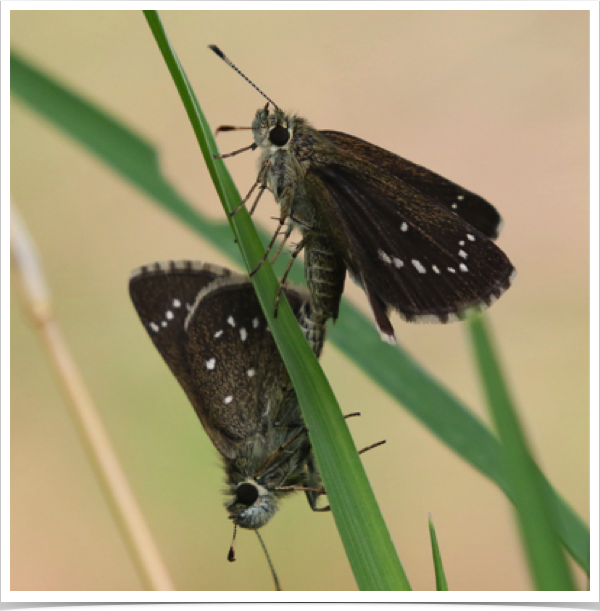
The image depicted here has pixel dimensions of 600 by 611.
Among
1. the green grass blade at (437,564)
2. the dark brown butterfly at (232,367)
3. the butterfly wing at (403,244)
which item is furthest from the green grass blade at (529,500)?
the dark brown butterfly at (232,367)

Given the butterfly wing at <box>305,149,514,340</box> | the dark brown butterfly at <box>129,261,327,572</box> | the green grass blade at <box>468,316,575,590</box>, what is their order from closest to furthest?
the green grass blade at <box>468,316,575,590</box>, the butterfly wing at <box>305,149,514,340</box>, the dark brown butterfly at <box>129,261,327,572</box>

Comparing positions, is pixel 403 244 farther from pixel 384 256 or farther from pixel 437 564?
pixel 437 564

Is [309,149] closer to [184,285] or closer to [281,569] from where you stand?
[184,285]

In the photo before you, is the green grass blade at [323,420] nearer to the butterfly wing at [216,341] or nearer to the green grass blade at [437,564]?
the green grass blade at [437,564]

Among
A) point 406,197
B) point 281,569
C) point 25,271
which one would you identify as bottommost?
point 281,569

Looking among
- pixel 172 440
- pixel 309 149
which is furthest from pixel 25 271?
pixel 172 440

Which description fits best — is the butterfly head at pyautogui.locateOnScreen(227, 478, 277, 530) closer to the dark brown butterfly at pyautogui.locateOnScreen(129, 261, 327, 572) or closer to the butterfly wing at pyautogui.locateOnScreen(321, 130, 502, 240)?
the dark brown butterfly at pyautogui.locateOnScreen(129, 261, 327, 572)

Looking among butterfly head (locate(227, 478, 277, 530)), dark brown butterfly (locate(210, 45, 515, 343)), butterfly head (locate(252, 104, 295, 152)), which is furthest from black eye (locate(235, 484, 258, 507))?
butterfly head (locate(252, 104, 295, 152))

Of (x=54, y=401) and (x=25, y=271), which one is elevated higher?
(x=25, y=271)
